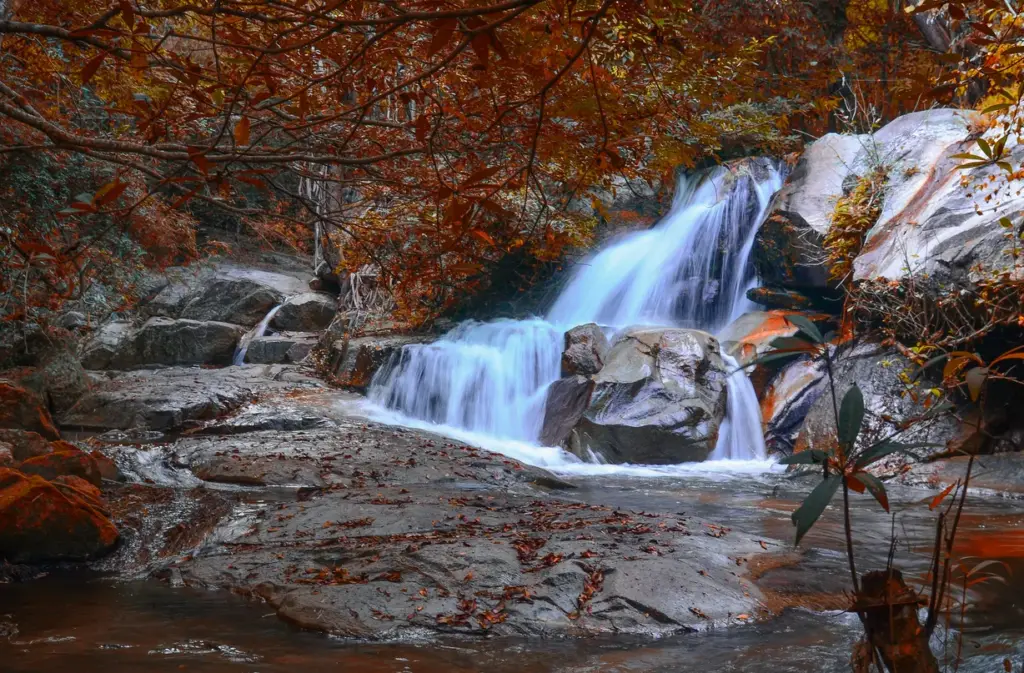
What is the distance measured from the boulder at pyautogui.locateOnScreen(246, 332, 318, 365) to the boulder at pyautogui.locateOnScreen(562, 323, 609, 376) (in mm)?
6333

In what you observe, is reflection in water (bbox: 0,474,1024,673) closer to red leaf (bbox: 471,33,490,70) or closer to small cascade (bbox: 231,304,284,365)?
red leaf (bbox: 471,33,490,70)

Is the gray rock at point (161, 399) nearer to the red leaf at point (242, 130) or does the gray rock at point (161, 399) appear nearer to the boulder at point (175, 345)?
the boulder at point (175, 345)

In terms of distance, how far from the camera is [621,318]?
13.5m

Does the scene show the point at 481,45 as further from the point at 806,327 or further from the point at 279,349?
the point at 279,349

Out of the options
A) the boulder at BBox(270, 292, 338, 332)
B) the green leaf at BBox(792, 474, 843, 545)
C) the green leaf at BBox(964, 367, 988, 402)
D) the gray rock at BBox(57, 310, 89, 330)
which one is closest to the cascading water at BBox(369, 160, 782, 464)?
the boulder at BBox(270, 292, 338, 332)

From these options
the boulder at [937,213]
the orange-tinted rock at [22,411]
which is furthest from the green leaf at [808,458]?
the orange-tinted rock at [22,411]

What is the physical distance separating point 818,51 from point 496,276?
7061 millimetres

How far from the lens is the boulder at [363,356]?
1286cm

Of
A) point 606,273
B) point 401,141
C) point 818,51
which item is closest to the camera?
point 401,141

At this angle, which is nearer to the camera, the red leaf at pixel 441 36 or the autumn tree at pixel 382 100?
the red leaf at pixel 441 36

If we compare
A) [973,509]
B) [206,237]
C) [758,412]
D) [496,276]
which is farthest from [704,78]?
[206,237]

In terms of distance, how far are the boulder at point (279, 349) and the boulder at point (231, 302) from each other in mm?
1468

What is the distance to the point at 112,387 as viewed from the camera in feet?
34.5

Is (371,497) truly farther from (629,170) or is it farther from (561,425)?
(561,425)
